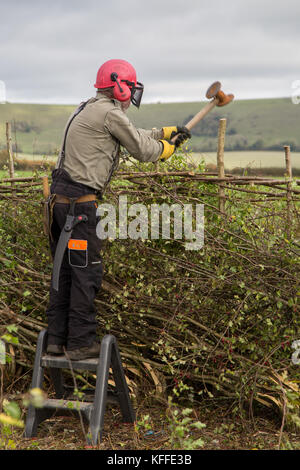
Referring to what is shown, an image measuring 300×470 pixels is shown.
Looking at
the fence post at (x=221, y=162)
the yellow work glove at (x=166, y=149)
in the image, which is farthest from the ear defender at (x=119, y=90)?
the fence post at (x=221, y=162)

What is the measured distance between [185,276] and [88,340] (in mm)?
1001

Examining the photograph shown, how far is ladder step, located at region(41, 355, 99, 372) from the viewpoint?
3.53 metres

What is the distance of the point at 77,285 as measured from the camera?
11.4 ft

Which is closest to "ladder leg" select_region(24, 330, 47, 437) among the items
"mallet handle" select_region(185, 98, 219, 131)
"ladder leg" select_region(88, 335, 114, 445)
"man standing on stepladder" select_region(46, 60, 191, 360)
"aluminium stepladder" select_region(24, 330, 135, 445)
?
"aluminium stepladder" select_region(24, 330, 135, 445)

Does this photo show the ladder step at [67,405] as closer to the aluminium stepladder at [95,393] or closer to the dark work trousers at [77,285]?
the aluminium stepladder at [95,393]

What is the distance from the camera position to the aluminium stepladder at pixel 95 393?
340cm

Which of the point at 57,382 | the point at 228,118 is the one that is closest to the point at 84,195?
the point at 57,382

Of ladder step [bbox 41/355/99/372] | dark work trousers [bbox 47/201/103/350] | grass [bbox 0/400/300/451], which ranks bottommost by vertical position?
grass [bbox 0/400/300/451]

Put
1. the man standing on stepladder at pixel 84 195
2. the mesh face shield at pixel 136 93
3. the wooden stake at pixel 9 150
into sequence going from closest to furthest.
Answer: the man standing on stepladder at pixel 84 195 → the mesh face shield at pixel 136 93 → the wooden stake at pixel 9 150

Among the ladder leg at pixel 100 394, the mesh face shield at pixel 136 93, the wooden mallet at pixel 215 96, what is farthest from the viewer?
the wooden mallet at pixel 215 96

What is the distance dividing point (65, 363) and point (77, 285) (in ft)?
1.83

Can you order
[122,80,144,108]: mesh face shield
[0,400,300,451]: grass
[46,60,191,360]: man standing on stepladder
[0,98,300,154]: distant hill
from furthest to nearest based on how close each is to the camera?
[0,98,300,154]: distant hill < [122,80,144,108]: mesh face shield < [0,400,300,451]: grass < [46,60,191,360]: man standing on stepladder

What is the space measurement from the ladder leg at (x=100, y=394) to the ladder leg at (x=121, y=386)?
0.15 m

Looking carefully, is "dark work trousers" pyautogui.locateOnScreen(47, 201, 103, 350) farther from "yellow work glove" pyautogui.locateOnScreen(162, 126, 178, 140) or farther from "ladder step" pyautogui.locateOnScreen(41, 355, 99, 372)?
"yellow work glove" pyautogui.locateOnScreen(162, 126, 178, 140)
